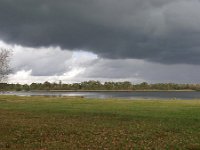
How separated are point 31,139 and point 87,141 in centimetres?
320

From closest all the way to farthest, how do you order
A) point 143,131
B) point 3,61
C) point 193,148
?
point 193,148
point 143,131
point 3,61

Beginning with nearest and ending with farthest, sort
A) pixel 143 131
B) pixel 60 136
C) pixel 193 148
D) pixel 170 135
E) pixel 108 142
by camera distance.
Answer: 1. pixel 193 148
2. pixel 108 142
3. pixel 60 136
4. pixel 170 135
5. pixel 143 131

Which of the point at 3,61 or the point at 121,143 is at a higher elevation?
the point at 3,61

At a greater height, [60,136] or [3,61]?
[3,61]

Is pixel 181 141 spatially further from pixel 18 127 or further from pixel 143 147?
pixel 18 127

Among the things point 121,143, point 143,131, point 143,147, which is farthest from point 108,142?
point 143,131

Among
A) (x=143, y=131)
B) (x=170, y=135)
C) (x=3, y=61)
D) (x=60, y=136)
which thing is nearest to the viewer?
(x=60, y=136)

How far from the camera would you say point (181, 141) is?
71.1ft

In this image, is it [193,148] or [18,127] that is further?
[18,127]

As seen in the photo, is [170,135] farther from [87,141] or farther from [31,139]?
[31,139]

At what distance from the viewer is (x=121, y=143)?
2039cm

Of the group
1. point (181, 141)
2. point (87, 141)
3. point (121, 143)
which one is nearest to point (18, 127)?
point (87, 141)

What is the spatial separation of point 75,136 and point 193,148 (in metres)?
7.31

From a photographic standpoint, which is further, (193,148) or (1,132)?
(1,132)
